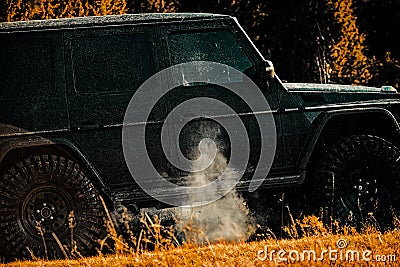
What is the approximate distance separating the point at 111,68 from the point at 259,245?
6.93 ft

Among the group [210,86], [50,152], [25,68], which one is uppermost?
[25,68]

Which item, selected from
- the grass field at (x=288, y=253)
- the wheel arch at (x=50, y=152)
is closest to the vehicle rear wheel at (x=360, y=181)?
the grass field at (x=288, y=253)

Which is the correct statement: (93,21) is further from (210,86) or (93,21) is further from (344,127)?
(344,127)

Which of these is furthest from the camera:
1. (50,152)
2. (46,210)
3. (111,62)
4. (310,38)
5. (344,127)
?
(310,38)

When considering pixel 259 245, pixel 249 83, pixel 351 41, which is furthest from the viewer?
pixel 351 41

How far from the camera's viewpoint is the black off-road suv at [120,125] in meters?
5.62

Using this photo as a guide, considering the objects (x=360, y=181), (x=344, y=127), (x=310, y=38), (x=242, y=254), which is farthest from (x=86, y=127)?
(x=310, y=38)

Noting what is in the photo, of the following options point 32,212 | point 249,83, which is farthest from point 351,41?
point 32,212

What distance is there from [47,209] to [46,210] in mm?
13

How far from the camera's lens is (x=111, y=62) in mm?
5875

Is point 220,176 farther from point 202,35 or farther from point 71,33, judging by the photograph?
point 71,33

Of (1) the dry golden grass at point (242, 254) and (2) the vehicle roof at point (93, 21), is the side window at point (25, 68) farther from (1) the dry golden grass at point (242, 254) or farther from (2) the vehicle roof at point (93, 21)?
(1) the dry golden grass at point (242, 254)

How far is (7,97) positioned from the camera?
566 cm

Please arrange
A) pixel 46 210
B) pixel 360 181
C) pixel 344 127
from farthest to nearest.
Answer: pixel 344 127, pixel 360 181, pixel 46 210
